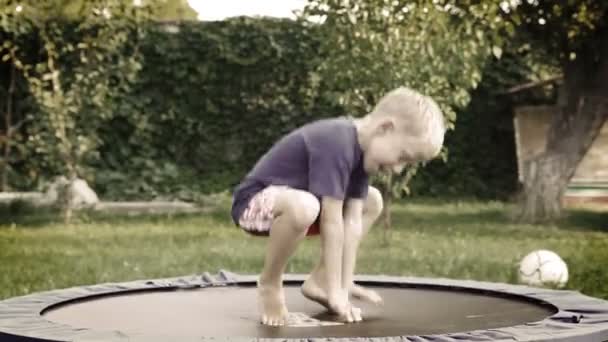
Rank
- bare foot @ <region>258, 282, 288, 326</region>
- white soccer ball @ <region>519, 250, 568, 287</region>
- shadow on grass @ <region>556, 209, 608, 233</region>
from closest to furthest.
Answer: bare foot @ <region>258, 282, 288, 326</region>, white soccer ball @ <region>519, 250, 568, 287</region>, shadow on grass @ <region>556, 209, 608, 233</region>

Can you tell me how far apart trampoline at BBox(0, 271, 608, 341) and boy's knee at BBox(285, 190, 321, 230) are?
0.21 meters

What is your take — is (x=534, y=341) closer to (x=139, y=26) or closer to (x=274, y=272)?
(x=274, y=272)

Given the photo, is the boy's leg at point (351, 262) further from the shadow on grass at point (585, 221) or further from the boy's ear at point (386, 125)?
the shadow on grass at point (585, 221)

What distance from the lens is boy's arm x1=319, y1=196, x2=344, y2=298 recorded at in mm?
2193

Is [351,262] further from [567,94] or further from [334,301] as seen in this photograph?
[567,94]

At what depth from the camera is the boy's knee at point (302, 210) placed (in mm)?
2152

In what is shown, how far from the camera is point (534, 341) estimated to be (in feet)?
6.49

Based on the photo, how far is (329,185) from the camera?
2184mm

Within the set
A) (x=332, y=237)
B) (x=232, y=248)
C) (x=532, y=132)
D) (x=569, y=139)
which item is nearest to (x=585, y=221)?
(x=569, y=139)

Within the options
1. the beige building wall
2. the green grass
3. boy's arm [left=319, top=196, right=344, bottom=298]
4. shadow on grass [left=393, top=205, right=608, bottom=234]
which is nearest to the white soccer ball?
the green grass

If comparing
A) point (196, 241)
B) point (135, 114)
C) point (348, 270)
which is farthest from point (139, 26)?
point (348, 270)

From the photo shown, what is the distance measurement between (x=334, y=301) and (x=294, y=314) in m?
0.16

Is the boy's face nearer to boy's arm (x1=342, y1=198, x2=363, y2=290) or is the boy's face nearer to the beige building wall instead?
boy's arm (x1=342, y1=198, x2=363, y2=290)

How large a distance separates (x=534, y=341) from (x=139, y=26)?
21.4 feet
